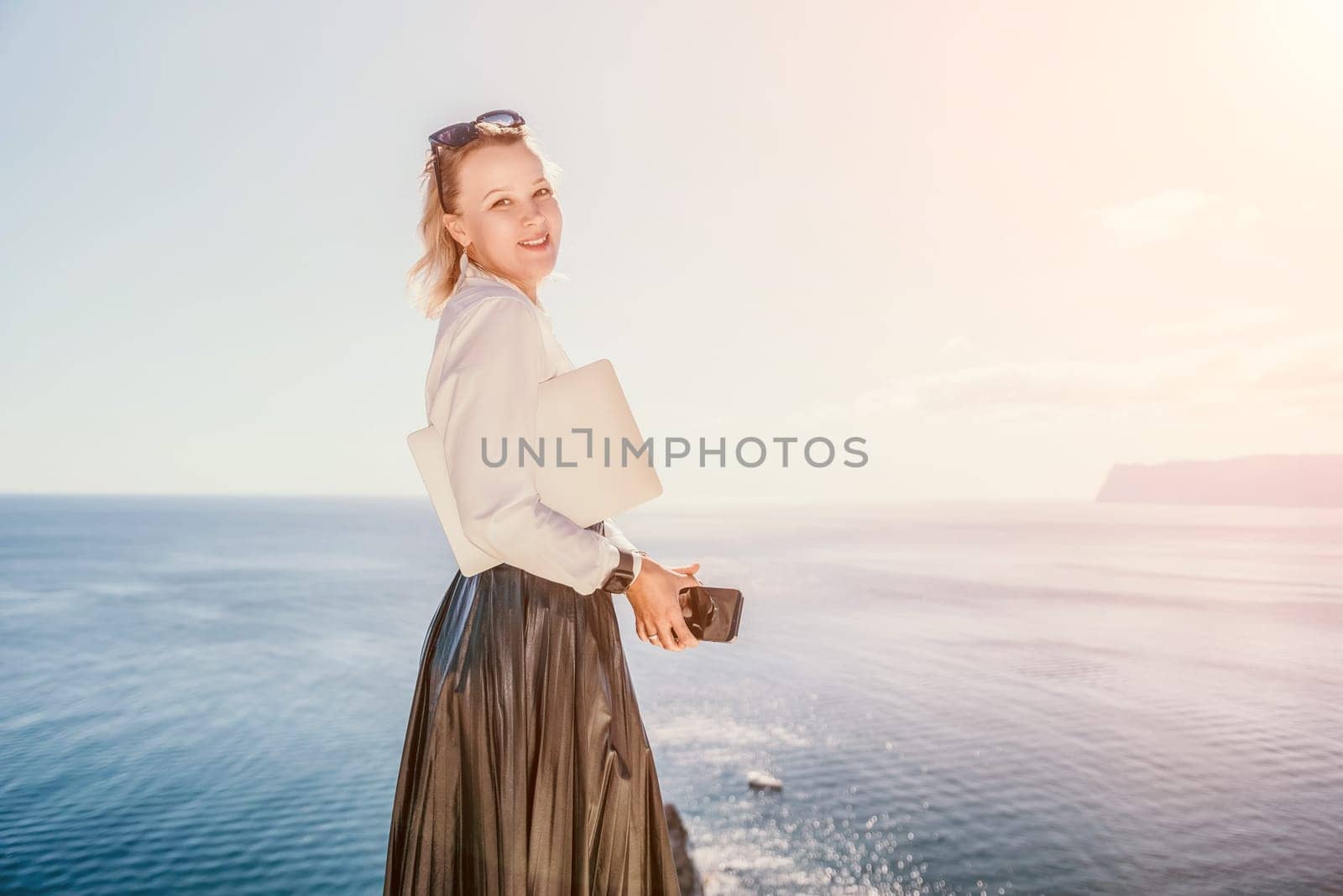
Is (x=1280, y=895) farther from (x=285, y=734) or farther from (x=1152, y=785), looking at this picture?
(x=285, y=734)

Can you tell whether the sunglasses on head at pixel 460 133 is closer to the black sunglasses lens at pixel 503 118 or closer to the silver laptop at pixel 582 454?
the black sunglasses lens at pixel 503 118

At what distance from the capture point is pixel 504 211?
1.64 m

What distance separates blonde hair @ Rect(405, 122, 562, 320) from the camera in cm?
164

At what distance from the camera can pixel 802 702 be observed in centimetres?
3531

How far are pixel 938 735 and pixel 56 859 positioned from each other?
1036 inches

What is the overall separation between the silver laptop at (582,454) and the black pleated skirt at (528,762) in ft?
0.44

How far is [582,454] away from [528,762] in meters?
0.52

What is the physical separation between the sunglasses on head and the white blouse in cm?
36

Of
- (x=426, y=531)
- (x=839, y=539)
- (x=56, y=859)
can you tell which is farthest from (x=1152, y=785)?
(x=426, y=531)

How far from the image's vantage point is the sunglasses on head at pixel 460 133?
163cm

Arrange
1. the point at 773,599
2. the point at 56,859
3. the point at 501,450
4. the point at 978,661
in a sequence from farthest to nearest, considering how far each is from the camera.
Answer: the point at 773,599
the point at 978,661
the point at 56,859
the point at 501,450

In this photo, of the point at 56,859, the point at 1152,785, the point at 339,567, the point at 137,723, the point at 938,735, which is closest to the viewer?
the point at 56,859

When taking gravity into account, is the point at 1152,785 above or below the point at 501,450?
below

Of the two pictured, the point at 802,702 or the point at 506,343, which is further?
the point at 802,702
